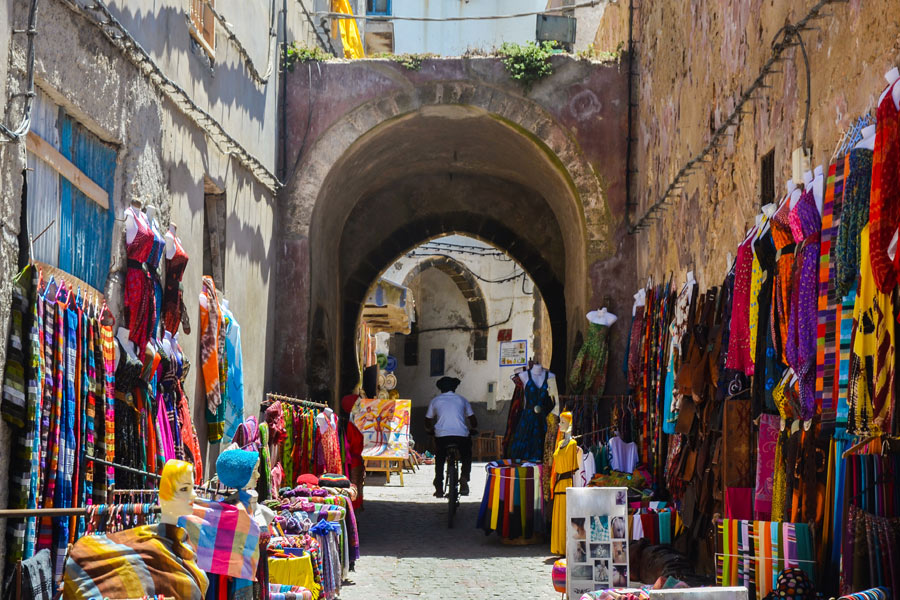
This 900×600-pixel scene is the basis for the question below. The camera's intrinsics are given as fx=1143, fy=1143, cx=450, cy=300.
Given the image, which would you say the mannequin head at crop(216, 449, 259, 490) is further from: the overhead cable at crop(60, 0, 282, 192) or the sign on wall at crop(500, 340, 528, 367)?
the sign on wall at crop(500, 340, 528, 367)

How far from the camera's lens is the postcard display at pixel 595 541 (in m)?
6.54

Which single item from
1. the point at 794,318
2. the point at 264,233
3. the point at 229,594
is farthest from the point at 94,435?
the point at 264,233

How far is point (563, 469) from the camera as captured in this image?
9.48 m

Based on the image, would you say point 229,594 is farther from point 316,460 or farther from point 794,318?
point 316,460

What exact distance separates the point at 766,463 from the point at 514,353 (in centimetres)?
2372

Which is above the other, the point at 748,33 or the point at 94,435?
the point at 748,33

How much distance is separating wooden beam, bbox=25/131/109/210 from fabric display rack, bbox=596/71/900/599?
381 centimetres

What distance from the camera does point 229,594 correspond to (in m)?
4.78

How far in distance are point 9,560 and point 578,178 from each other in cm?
813

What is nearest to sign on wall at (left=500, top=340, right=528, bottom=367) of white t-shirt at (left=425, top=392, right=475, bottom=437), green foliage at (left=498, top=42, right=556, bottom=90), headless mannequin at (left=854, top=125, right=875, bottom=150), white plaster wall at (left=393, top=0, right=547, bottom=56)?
white plaster wall at (left=393, top=0, right=547, bottom=56)

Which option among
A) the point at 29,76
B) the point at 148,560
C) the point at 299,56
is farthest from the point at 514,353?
the point at 148,560

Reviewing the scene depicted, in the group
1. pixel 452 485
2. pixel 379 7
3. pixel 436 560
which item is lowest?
pixel 436 560

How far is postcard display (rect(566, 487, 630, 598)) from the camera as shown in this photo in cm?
654

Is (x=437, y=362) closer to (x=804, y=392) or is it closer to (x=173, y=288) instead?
(x=173, y=288)
